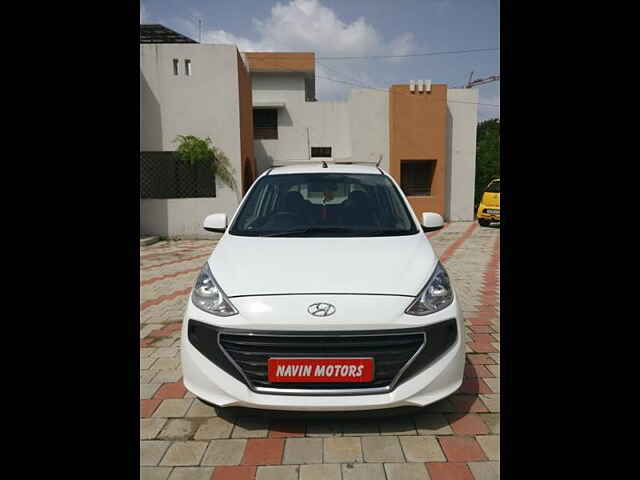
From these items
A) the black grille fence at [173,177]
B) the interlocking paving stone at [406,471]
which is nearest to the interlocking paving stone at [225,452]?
the interlocking paving stone at [406,471]

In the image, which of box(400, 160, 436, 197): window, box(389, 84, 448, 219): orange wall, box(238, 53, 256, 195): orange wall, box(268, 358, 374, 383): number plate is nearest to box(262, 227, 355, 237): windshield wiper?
box(268, 358, 374, 383): number plate

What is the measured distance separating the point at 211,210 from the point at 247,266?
8.93m

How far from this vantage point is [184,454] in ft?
6.77

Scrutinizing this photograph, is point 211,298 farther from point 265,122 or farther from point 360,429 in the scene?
point 265,122

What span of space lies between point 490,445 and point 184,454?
5.27 ft

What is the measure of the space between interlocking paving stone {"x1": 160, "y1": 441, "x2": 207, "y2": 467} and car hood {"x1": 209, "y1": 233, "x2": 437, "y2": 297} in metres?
0.83

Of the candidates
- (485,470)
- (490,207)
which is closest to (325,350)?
(485,470)

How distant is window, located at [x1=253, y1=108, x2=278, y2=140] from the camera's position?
1616 centimetres

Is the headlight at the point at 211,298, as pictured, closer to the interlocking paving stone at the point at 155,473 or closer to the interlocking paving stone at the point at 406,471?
the interlocking paving stone at the point at 155,473

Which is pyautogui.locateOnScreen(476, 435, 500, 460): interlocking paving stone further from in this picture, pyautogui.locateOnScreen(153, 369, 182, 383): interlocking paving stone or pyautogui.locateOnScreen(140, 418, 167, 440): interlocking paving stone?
pyautogui.locateOnScreen(153, 369, 182, 383): interlocking paving stone

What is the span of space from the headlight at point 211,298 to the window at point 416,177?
13368mm

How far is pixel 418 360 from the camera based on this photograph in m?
2.03
